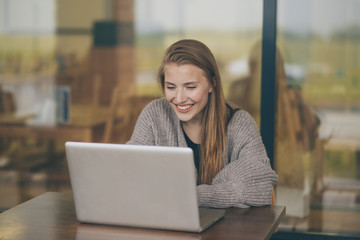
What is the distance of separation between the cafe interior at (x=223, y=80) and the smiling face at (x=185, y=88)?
134 centimetres

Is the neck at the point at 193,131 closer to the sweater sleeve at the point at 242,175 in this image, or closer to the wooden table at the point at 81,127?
the sweater sleeve at the point at 242,175

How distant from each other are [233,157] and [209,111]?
22cm

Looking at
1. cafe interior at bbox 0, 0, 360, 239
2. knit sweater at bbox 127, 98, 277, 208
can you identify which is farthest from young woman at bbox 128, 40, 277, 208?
cafe interior at bbox 0, 0, 360, 239

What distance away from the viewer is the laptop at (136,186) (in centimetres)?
172

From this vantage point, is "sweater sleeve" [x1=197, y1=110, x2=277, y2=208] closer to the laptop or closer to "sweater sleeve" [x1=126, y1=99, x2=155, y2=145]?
the laptop

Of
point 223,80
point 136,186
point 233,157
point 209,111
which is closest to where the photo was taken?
point 136,186

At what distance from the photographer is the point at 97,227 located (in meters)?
1.86

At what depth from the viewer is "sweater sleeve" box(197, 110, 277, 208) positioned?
207 centimetres

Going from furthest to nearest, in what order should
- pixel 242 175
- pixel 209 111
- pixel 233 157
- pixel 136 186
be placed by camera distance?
pixel 209 111 < pixel 233 157 < pixel 242 175 < pixel 136 186

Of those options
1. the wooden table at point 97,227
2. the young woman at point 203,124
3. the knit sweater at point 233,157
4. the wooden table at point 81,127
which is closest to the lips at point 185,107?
the young woman at point 203,124

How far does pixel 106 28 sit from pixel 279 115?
1.24 meters

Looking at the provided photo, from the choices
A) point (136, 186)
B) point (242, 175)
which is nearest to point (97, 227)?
point (136, 186)

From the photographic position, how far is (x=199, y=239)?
1.73 m

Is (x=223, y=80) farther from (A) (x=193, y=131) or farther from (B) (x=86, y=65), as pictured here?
(A) (x=193, y=131)
